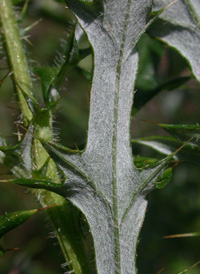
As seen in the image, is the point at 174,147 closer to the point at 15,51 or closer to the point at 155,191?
the point at 15,51

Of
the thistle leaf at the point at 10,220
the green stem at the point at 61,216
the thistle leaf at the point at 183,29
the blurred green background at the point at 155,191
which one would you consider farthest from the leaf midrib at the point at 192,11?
the thistle leaf at the point at 10,220

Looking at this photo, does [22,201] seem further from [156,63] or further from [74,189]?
[74,189]

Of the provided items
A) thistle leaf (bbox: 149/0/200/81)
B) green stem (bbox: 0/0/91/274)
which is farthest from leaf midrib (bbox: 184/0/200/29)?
green stem (bbox: 0/0/91/274)

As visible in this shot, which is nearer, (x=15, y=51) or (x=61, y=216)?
(x=61, y=216)

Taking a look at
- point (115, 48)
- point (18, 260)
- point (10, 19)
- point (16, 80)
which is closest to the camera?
point (115, 48)

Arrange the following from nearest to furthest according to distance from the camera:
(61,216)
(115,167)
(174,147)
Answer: (115,167), (61,216), (174,147)

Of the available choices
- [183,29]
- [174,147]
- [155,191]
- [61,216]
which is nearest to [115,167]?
[61,216]

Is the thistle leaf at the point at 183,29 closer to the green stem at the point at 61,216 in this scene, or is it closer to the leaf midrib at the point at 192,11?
the leaf midrib at the point at 192,11

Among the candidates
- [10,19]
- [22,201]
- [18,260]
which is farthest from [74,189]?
[22,201]

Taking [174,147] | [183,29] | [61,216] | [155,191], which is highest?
[183,29]

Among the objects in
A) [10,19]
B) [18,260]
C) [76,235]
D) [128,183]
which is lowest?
[18,260]
